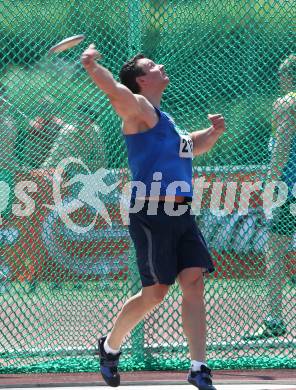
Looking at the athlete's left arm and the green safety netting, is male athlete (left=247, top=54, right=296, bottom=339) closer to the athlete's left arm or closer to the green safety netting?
the green safety netting

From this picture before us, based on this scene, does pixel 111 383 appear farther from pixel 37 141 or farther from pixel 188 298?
pixel 37 141

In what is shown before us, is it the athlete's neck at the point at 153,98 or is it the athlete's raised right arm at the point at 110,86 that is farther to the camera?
the athlete's neck at the point at 153,98

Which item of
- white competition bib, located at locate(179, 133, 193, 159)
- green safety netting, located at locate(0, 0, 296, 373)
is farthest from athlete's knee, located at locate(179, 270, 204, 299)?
green safety netting, located at locate(0, 0, 296, 373)

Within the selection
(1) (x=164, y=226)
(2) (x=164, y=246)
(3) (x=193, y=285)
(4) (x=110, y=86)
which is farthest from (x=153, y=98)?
(3) (x=193, y=285)

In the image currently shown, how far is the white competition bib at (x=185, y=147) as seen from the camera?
16.5 ft

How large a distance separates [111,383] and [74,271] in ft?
4.10

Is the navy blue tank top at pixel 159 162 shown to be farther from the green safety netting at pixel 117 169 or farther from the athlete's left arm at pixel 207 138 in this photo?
the green safety netting at pixel 117 169

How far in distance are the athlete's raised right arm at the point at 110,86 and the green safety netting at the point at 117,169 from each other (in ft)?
5.06

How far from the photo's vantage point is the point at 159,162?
4.94 m

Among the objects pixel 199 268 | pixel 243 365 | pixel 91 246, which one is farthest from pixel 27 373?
pixel 199 268

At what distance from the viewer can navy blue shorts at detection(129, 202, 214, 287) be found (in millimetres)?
4910

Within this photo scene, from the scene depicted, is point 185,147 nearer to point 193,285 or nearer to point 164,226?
point 164,226

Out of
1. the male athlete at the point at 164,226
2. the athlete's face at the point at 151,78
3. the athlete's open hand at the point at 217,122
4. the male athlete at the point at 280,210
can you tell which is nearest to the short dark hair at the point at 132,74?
the athlete's face at the point at 151,78

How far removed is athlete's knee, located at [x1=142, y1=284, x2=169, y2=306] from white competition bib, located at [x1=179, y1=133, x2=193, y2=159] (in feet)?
2.48
